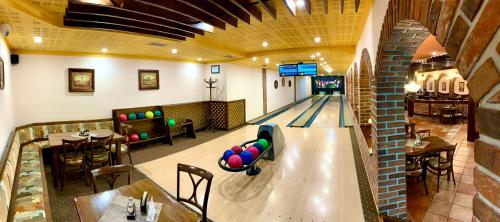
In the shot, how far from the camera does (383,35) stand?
267cm

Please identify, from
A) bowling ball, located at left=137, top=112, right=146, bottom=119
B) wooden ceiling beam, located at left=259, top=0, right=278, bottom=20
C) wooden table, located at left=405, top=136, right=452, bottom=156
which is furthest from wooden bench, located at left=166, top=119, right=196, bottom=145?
wooden table, located at left=405, top=136, right=452, bottom=156

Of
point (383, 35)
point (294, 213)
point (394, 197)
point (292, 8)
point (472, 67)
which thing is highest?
point (292, 8)

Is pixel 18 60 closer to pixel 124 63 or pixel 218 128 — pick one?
pixel 124 63

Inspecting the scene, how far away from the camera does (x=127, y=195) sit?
246 cm

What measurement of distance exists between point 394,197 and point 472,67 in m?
2.90

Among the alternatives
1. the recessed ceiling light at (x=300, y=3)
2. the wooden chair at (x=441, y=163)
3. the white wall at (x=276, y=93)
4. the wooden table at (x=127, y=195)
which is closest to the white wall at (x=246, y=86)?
the white wall at (x=276, y=93)

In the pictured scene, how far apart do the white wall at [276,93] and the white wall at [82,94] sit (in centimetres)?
634

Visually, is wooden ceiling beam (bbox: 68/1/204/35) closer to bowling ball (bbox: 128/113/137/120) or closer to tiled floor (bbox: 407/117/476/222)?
bowling ball (bbox: 128/113/137/120)

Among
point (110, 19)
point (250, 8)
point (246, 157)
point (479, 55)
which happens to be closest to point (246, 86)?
point (246, 157)

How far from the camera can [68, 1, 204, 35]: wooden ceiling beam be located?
313 centimetres

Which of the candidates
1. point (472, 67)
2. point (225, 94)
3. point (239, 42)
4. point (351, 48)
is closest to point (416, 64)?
point (351, 48)

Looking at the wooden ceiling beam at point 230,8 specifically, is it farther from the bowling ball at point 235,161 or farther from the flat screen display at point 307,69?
the flat screen display at point 307,69

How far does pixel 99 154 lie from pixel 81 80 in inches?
90.2

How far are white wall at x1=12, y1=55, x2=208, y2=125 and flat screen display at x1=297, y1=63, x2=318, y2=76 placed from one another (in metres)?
4.17
